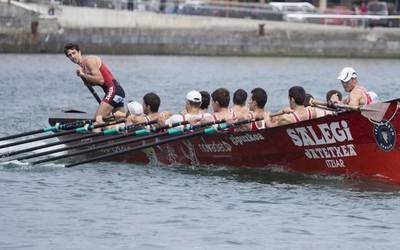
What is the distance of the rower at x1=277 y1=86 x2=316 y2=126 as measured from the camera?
21.8 m

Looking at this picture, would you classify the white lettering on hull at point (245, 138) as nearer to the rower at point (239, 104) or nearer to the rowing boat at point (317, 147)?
the rowing boat at point (317, 147)

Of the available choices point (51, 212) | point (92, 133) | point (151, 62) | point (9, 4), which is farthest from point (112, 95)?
point (9, 4)

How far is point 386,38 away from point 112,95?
3278cm

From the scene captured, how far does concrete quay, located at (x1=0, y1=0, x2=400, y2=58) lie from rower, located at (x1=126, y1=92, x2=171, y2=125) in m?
32.4

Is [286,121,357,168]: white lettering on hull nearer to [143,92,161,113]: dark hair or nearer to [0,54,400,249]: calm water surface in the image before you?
[0,54,400,249]: calm water surface

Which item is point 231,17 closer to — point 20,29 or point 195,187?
point 20,29

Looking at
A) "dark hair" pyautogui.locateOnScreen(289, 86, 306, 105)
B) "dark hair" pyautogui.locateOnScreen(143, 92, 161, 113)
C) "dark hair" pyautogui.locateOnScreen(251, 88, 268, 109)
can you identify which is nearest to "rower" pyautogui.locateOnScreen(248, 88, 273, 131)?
"dark hair" pyautogui.locateOnScreen(251, 88, 268, 109)

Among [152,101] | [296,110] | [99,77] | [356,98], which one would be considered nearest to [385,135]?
[356,98]

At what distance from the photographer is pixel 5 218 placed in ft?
65.0

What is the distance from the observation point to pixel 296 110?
72.1ft

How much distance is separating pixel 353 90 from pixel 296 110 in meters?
1.02

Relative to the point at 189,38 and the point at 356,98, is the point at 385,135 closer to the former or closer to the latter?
the point at 356,98

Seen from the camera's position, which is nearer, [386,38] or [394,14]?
[386,38]

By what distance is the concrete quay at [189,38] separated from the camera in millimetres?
55781
